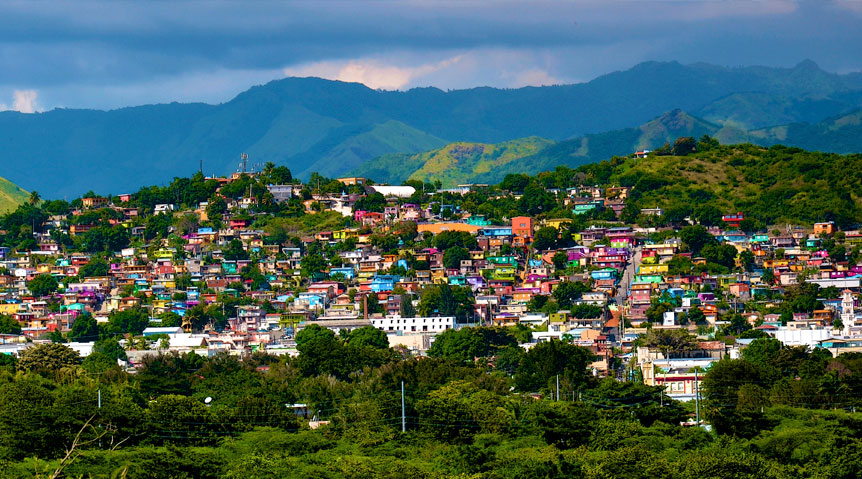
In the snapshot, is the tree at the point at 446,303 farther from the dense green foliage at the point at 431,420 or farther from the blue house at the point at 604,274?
the dense green foliage at the point at 431,420

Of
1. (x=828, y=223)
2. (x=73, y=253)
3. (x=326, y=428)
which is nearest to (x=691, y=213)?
(x=828, y=223)

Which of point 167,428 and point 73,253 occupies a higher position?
point 73,253

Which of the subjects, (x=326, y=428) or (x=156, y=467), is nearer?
(x=156, y=467)

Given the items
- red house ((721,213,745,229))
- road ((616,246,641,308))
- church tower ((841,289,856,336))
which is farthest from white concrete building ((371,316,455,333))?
red house ((721,213,745,229))

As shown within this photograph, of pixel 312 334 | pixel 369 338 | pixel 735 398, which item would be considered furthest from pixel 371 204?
pixel 735 398

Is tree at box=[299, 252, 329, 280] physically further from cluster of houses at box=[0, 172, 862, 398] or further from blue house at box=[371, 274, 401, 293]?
blue house at box=[371, 274, 401, 293]

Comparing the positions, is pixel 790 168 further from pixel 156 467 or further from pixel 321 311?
pixel 156 467

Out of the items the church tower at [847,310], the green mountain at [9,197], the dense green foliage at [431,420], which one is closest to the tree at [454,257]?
the church tower at [847,310]
